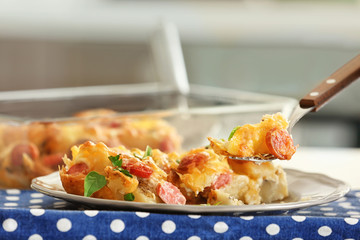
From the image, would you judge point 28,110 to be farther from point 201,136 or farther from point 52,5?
point 52,5

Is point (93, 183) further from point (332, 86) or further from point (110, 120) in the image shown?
point (110, 120)

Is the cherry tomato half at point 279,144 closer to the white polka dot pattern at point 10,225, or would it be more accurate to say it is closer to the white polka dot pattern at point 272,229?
the white polka dot pattern at point 272,229

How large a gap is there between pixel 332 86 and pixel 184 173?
24 centimetres

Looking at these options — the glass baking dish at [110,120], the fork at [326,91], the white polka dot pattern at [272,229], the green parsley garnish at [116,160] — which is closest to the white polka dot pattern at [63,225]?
the green parsley garnish at [116,160]

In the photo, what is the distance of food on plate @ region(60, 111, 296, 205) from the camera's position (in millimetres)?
704

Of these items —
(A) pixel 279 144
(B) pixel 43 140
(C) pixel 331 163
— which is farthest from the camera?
(C) pixel 331 163

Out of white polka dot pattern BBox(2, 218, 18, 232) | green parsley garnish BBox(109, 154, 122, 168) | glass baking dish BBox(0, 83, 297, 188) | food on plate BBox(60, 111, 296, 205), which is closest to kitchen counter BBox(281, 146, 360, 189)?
glass baking dish BBox(0, 83, 297, 188)

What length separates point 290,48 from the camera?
12.7 ft

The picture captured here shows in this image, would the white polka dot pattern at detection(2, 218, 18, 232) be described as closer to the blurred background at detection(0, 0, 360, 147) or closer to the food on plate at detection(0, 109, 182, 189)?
the food on plate at detection(0, 109, 182, 189)

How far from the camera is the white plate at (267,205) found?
65 cm

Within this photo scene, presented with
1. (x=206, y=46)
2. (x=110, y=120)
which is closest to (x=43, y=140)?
(x=110, y=120)

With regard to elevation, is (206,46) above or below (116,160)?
above

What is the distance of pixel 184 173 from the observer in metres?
0.74

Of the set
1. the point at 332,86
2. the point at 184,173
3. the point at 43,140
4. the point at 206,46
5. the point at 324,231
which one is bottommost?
the point at 324,231
